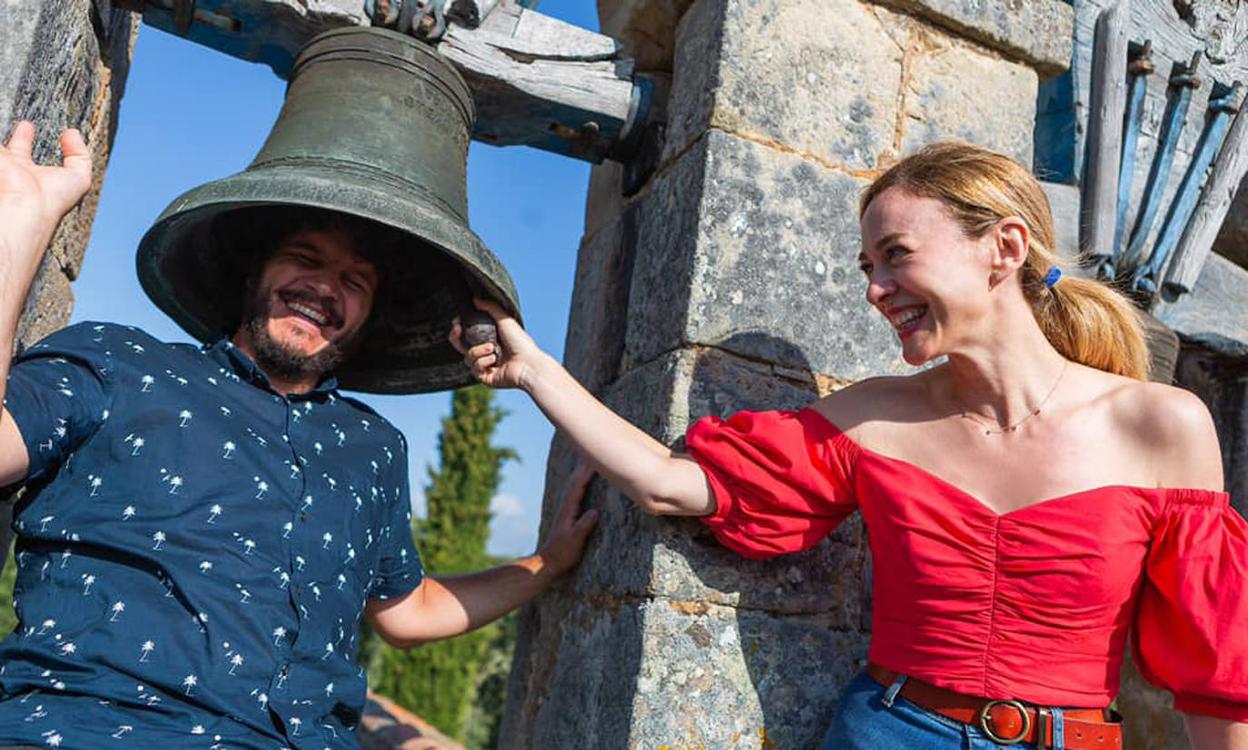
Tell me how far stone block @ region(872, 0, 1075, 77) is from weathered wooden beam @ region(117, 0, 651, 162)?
0.61 meters

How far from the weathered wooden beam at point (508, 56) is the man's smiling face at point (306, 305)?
1.42 ft

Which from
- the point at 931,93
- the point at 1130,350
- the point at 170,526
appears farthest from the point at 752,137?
the point at 170,526

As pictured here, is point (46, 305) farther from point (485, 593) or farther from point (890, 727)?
point (890, 727)

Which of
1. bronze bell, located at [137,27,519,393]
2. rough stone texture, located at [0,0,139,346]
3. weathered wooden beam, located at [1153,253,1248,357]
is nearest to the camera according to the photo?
bronze bell, located at [137,27,519,393]

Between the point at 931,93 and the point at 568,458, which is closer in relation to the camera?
the point at 931,93

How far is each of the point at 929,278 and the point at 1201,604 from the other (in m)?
0.61

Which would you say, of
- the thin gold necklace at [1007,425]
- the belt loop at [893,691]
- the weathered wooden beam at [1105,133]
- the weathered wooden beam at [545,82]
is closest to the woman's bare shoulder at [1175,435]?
the thin gold necklace at [1007,425]

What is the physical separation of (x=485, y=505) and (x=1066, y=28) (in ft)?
46.9

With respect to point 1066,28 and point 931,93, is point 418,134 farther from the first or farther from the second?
point 1066,28

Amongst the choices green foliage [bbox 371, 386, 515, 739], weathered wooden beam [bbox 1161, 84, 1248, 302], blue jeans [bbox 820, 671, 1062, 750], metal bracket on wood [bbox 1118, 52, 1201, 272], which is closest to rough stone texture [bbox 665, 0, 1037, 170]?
metal bracket on wood [bbox 1118, 52, 1201, 272]

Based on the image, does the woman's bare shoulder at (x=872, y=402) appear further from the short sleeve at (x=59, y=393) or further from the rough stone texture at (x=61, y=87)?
the rough stone texture at (x=61, y=87)

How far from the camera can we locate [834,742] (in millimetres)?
1681

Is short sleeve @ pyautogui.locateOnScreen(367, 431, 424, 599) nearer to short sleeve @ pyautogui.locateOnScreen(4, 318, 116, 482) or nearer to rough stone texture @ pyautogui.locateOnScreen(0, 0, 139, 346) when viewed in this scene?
short sleeve @ pyautogui.locateOnScreen(4, 318, 116, 482)

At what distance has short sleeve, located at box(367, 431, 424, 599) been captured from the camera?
1.99m
